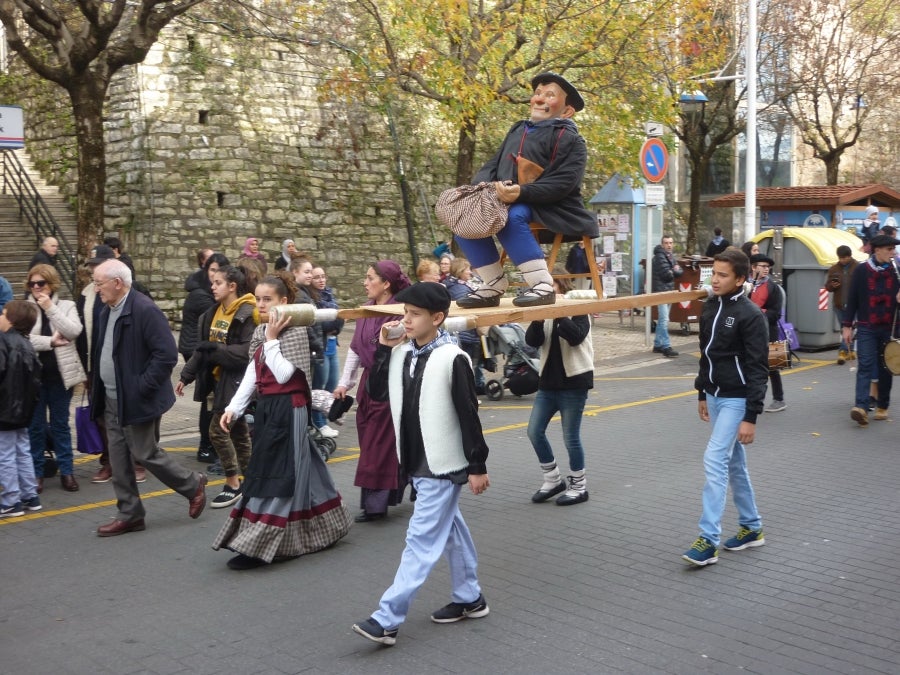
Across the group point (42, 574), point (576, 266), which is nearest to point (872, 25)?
point (576, 266)

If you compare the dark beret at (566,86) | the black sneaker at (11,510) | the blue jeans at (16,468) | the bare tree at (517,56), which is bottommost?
the black sneaker at (11,510)

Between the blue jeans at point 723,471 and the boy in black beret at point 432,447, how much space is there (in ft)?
5.42

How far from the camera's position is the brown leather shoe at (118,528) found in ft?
23.7

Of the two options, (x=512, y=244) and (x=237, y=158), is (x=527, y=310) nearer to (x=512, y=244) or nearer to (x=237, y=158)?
(x=512, y=244)

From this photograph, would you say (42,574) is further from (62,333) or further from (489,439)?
(489,439)

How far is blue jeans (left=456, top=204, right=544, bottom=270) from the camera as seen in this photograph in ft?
18.6

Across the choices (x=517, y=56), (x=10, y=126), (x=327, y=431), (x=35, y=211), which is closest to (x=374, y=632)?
(x=327, y=431)

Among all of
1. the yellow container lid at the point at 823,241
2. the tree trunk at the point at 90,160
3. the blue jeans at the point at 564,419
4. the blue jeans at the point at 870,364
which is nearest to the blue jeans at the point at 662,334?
the yellow container lid at the point at 823,241

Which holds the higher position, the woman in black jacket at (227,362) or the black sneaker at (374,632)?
the woman in black jacket at (227,362)

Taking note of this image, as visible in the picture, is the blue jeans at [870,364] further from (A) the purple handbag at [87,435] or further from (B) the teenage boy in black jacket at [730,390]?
(A) the purple handbag at [87,435]

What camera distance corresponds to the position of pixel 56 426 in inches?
342

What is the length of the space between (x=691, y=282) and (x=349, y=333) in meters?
6.81

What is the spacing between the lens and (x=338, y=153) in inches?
851

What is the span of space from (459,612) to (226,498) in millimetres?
3166
